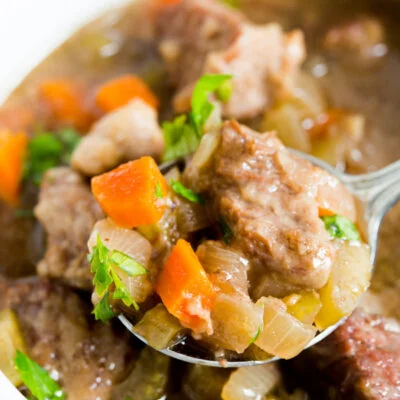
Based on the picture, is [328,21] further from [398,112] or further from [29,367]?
[29,367]

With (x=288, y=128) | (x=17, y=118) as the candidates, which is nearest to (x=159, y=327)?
(x=288, y=128)

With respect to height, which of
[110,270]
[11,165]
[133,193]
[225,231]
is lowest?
[225,231]

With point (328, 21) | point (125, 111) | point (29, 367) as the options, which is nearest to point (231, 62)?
point (125, 111)

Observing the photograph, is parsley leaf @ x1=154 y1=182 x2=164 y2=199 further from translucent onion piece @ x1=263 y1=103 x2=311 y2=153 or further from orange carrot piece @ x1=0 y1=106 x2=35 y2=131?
orange carrot piece @ x1=0 y1=106 x2=35 y2=131

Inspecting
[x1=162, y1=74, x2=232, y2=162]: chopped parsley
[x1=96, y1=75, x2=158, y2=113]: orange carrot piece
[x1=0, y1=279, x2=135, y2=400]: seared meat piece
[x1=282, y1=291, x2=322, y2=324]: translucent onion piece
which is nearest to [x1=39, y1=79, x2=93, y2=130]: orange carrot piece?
[x1=96, y1=75, x2=158, y2=113]: orange carrot piece

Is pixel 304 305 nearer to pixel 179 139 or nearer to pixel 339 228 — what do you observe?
pixel 339 228
